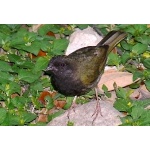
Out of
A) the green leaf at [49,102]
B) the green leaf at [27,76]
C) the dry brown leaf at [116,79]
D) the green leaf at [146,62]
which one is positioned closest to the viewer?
the green leaf at [49,102]

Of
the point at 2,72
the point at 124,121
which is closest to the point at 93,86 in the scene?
the point at 124,121

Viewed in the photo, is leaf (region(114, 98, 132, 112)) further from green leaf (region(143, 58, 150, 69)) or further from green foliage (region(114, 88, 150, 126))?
green leaf (region(143, 58, 150, 69))

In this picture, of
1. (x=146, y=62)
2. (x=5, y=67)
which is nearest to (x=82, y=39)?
(x=146, y=62)

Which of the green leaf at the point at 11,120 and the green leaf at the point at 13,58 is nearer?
the green leaf at the point at 11,120

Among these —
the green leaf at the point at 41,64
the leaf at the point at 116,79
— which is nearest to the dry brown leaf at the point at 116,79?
the leaf at the point at 116,79

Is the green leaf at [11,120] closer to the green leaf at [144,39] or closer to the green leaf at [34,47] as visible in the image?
the green leaf at [34,47]

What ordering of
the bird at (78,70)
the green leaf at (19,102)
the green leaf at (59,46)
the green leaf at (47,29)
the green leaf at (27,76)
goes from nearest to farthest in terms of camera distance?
1. the bird at (78,70)
2. the green leaf at (19,102)
3. the green leaf at (27,76)
4. the green leaf at (59,46)
5. the green leaf at (47,29)

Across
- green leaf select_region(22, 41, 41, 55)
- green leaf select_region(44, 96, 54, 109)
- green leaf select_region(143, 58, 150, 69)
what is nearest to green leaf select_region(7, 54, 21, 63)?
green leaf select_region(22, 41, 41, 55)

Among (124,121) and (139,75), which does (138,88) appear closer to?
(139,75)
